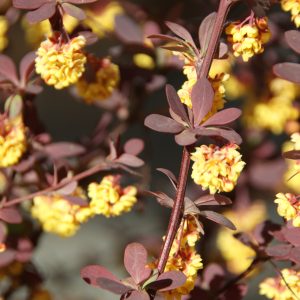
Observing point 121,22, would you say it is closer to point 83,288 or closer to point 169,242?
point 169,242

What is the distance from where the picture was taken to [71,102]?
210 cm

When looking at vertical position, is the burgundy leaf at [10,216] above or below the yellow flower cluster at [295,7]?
below

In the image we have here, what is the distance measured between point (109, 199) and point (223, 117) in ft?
0.79

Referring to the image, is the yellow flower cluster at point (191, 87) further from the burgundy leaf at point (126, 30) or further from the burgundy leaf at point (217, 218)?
the burgundy leaf at point (126, 30)

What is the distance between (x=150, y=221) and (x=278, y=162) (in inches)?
22.8

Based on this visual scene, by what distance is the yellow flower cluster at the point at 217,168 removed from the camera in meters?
0.73

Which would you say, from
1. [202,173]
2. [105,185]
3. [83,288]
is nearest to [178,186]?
[202,173]

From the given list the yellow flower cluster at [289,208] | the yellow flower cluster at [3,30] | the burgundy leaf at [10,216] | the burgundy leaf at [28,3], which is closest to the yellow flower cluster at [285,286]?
the yellow flower cluster at [289,208]

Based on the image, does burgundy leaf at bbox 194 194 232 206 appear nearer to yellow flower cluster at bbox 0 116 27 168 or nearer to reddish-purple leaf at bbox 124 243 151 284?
reddish-purple leaf at bbox 124 243 151 284

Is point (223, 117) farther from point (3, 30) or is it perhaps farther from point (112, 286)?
point (3, 30)

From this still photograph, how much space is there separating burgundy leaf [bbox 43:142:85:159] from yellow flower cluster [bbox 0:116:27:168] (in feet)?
0.37

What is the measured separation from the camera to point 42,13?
0.81m

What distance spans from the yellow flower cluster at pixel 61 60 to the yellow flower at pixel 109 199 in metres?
0.17

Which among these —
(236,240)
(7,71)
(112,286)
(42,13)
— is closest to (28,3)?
(42,13)
